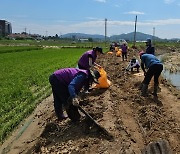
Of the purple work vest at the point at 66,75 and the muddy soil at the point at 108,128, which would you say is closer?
the muddy soil at the point at 108,128

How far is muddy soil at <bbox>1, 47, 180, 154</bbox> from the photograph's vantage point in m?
5.56

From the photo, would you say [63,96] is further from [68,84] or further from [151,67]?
[151,67]

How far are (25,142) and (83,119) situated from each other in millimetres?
1494

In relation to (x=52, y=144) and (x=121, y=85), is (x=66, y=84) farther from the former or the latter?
(x=121, y=85)

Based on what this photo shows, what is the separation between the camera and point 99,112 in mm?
7203

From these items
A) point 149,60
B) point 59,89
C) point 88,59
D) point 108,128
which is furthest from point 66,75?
point 149,60

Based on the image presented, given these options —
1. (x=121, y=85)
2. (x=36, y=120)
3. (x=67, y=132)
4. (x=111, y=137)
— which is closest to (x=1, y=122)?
(x=36, y=120)

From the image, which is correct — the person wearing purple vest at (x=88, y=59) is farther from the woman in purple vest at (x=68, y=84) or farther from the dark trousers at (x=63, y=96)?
the dark trousers at (x=63, y=96)

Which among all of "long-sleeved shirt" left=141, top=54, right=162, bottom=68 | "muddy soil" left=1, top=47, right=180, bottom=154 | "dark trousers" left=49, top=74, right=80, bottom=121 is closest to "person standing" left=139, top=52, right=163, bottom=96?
"long-sleeved shirt" left=141, top=54, right=162, bottom=68

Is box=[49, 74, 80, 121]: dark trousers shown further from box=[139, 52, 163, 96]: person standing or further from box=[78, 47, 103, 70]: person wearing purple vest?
box=[139, 52, 163, 96]: person standing

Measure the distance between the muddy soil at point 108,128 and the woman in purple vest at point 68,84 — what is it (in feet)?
1.12

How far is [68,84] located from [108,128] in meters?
1.17

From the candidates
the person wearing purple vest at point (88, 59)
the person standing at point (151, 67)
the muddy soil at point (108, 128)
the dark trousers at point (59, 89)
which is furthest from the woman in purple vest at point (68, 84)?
the person standing at point (151, 67)

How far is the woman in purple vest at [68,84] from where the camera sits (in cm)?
592
